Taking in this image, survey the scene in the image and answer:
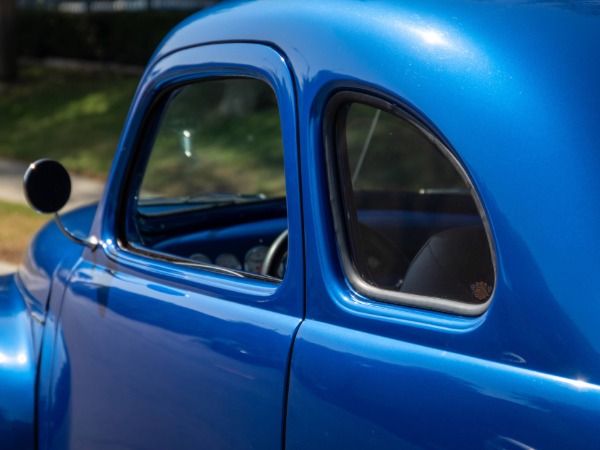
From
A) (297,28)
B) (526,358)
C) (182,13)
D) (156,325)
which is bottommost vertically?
(156,325)

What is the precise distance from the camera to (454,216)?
2.29 metres

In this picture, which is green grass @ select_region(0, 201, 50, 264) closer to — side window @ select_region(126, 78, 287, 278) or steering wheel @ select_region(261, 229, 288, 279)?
side window @ select_region(126, 78, 287, 278)

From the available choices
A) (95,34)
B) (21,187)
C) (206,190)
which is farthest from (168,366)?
(95,34)

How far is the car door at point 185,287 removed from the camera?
6.93 feet

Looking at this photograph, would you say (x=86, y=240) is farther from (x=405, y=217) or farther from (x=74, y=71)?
(x=74, y=71)

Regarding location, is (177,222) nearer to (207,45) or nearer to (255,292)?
(207,45)

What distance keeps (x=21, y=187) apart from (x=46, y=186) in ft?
32.5

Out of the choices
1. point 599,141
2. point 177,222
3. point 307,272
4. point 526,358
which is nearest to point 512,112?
point 599,141

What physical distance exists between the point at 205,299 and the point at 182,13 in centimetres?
1738

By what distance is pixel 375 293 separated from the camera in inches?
78.9

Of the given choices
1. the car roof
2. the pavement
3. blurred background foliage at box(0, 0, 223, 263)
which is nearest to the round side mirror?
the car roof

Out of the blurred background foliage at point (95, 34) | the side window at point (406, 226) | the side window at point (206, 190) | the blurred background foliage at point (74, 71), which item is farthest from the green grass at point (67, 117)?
the side window at point (406, 226)

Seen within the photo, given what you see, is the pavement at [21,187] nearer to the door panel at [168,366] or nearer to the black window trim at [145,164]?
the black window trim at [145,164]

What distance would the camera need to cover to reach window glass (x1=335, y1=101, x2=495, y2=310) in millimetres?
1963
